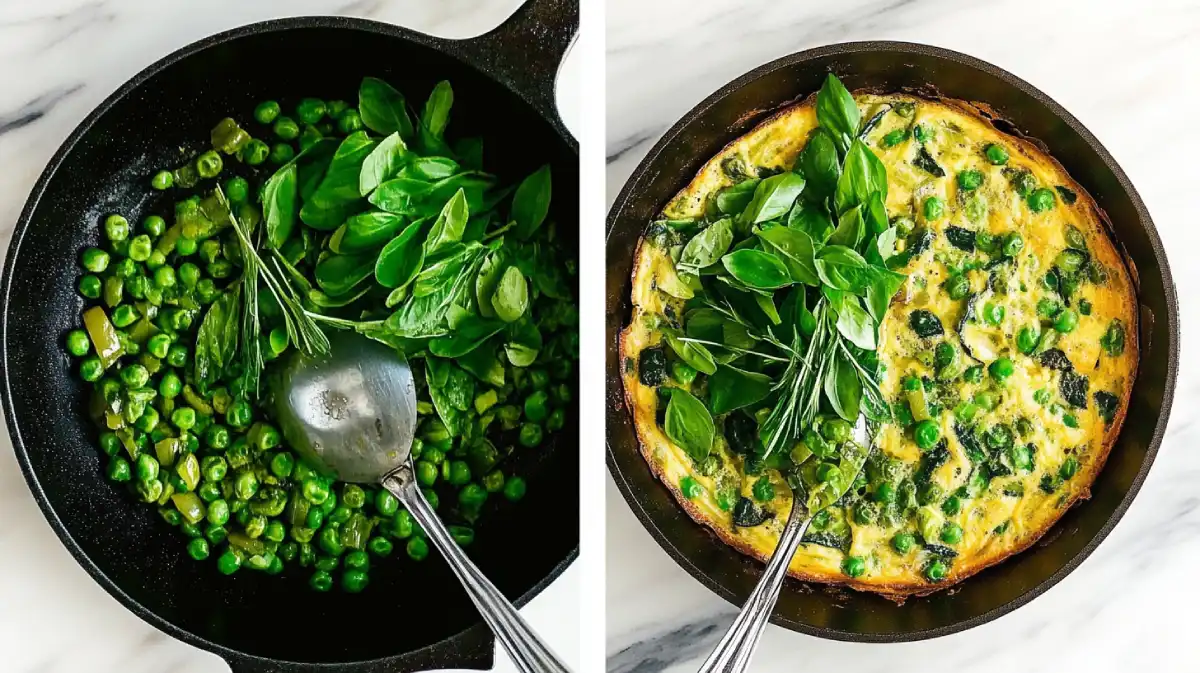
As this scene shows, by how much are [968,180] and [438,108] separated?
828 mm

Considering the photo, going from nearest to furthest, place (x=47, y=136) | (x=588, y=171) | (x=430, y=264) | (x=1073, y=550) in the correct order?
(x=588, y=171), (x=430, y=264), (x=1073, y=550), (x=47, y=136)

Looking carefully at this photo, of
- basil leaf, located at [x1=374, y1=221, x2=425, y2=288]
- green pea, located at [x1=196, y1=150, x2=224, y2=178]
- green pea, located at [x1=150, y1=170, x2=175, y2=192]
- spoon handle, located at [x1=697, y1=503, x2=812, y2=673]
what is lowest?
spoon handle, located at [x1=697, y1=503, x2=812, y2=673]

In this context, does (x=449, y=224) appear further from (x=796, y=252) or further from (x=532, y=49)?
(x=796, y=252)

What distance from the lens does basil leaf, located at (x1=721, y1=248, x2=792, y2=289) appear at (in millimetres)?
1430

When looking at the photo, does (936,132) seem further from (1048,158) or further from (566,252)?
(566,252)

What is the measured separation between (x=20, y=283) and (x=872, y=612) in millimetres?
1409

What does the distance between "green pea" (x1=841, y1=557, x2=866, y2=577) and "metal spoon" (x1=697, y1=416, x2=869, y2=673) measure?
103 mm

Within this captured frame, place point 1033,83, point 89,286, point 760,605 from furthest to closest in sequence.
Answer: point 1033,83 < point 89,286 < point 760,605

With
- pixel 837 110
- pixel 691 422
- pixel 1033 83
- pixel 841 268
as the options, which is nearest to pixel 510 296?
pixel 691 422

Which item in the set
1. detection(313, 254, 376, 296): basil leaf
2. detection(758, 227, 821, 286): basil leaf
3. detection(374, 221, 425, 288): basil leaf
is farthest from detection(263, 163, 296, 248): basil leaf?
detection(758, 227, 821, 286): basil leaf

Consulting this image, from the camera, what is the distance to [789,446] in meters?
1.52

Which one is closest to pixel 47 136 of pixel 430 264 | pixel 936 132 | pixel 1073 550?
pixel 430 264

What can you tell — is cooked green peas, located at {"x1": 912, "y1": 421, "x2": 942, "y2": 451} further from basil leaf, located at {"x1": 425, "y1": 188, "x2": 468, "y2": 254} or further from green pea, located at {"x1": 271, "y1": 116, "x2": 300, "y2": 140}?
green pea, located at {"x1": 271, "y1": 116, "x2": 300, "y2": 140}

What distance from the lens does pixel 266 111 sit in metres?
1.66
